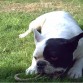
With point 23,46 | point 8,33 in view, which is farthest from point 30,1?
point 23,46

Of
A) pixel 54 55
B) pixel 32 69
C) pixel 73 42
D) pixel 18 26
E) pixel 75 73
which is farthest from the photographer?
pixel 18 26

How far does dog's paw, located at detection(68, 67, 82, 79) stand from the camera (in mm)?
6314

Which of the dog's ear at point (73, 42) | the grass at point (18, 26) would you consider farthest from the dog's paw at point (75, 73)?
the dog's ear at point (73, 42)

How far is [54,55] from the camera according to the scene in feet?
19.6

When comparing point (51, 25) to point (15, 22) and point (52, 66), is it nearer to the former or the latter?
point (52, 66)

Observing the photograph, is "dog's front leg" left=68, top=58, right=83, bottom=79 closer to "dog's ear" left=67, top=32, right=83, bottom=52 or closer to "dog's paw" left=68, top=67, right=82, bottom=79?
"dog's paw" left=68, top=67, right=82, bottom=79

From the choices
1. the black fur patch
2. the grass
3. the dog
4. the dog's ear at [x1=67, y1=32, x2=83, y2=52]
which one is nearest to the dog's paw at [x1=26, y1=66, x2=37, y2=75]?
the dog

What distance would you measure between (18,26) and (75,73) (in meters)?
3.80

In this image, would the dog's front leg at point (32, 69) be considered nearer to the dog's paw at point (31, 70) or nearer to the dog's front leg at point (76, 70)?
the dog's paw at point (31, 70)

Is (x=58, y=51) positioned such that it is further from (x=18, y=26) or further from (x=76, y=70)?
(x=18, y=26)

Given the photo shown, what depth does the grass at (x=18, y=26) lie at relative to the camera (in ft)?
22.8

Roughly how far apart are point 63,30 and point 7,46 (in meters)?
1.79

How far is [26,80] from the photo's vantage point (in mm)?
6191

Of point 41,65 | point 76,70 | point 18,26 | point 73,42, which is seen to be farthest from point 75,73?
point 18,26
